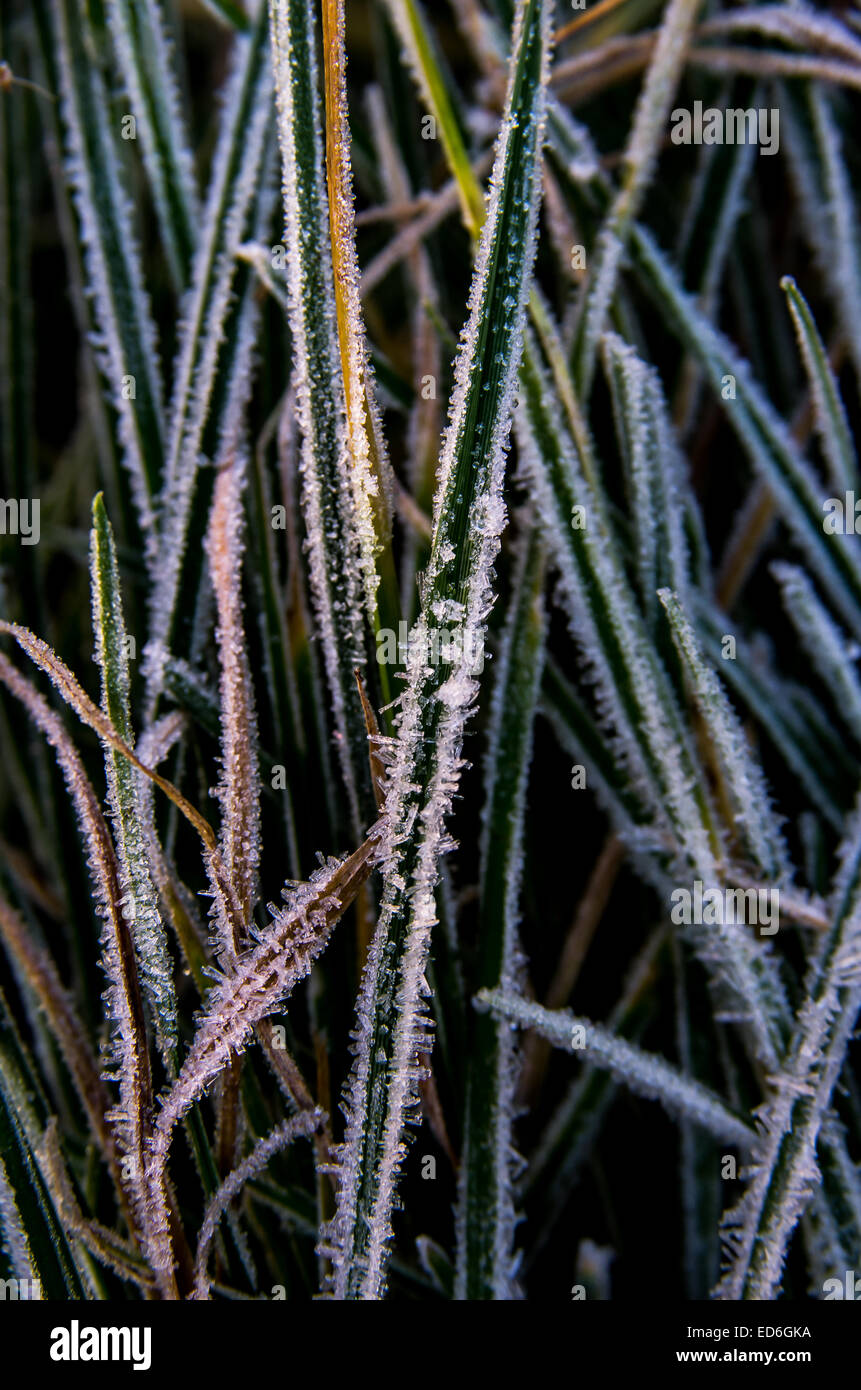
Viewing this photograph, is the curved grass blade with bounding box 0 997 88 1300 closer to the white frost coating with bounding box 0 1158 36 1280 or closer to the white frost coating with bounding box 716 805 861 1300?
the white frost coating with bounding box 0 1158 36 1280

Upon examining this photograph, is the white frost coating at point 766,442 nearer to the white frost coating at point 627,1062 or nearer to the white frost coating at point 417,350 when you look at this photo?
the white frost coating at point 417,350

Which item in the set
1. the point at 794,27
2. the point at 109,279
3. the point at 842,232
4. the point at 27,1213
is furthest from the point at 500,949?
the point at 794,27

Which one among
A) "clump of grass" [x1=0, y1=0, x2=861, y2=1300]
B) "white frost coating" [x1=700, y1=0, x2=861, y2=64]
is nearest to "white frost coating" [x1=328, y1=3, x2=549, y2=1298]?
"clump of grass" [x1=0, y1=0, x2=861, y2=1300]

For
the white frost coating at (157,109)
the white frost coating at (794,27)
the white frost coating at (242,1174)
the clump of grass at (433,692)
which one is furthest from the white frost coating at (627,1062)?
the white frost coating at (794,27)

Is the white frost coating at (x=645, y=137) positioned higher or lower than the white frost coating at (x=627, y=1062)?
higher

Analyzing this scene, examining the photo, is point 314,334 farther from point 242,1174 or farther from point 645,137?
point 242,1174

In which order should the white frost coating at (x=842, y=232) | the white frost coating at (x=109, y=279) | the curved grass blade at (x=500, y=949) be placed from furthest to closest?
1. the white frost coating at (x=842, y=232)
2. the white frost coating at (x=109, y=279)
3. the curved grass blade at (x=500, y=949)

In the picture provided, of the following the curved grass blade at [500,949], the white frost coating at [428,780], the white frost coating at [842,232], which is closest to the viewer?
the white frost coating at [428,780]
